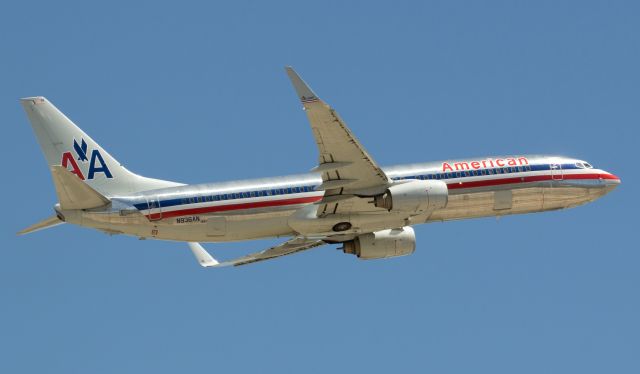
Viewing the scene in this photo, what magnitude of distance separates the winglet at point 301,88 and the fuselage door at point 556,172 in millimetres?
20992

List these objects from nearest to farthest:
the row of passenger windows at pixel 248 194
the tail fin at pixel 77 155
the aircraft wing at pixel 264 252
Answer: the row of passenger windows at pixel 248 194
the tail fin at pixel 77 155
the aircraft wing at pixel 264 252

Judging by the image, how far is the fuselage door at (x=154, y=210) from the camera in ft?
240

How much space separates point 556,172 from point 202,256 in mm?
23008

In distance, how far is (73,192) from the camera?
6988 cm

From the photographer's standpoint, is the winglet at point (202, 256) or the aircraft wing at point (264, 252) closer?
the aircraft wing at point (264, 252)

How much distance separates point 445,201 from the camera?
73.2m

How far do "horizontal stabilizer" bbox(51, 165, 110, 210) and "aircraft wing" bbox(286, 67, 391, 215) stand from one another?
489 inches

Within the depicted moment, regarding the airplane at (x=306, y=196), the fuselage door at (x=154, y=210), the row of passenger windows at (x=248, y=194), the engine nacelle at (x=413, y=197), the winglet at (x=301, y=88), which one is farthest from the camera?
the row of passenger windows at (x=248, y=194)

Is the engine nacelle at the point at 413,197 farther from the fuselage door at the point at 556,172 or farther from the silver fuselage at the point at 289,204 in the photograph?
the fuselage door at the point at 556,172

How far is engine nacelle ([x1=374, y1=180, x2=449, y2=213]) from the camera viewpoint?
7262cm

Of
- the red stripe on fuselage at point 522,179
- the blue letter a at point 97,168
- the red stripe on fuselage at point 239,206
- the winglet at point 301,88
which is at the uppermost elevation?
the winglet at point 301,88

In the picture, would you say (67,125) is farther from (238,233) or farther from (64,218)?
(238,233)

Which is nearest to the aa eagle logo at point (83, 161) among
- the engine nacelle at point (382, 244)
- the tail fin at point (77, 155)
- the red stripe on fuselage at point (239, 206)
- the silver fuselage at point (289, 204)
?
the tail fin at point (77, 155)

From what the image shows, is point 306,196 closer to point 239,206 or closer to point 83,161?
point 239,206
